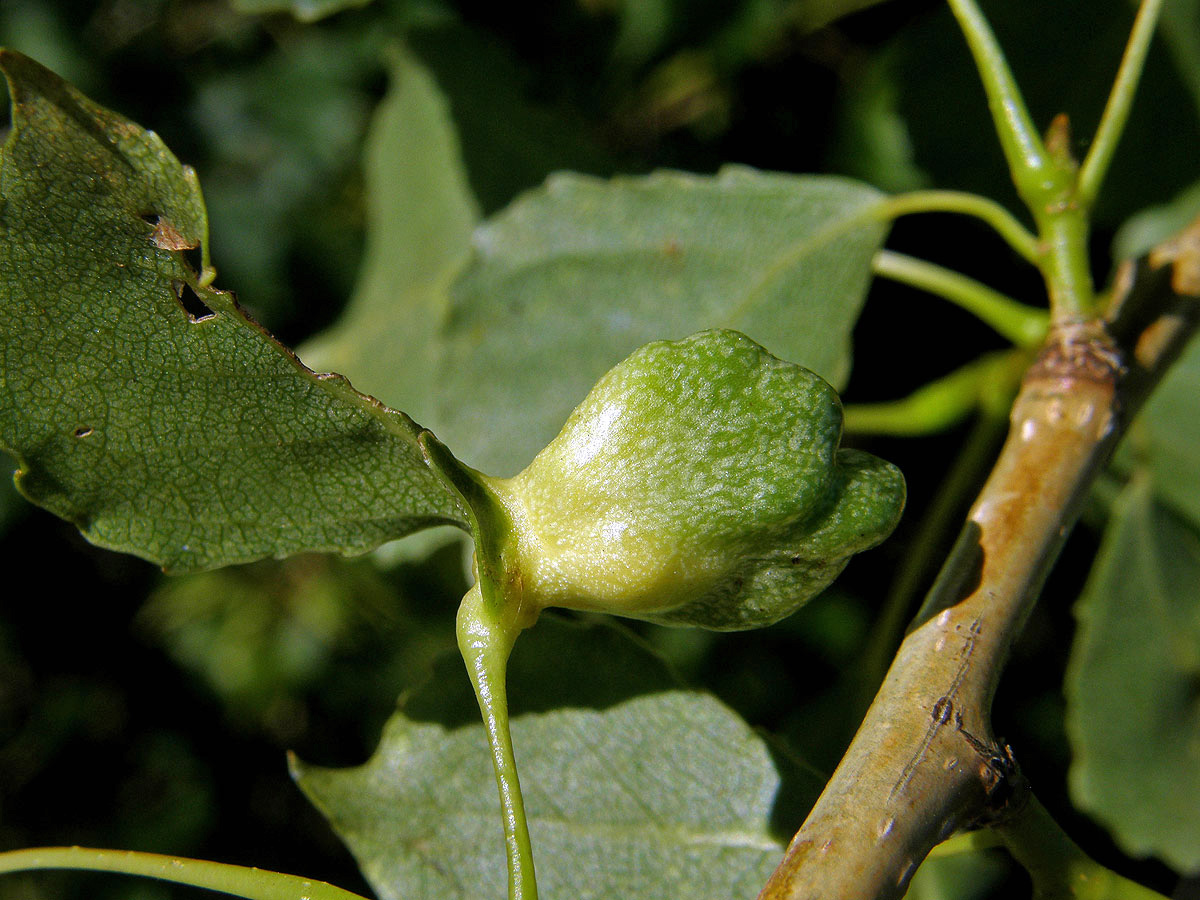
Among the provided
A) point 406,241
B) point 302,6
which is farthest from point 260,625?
point 302,6

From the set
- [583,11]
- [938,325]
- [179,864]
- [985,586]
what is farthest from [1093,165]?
[583,11]

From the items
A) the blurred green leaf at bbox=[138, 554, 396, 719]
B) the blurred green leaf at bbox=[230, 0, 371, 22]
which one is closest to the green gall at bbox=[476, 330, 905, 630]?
the blurred green leaf at bbox=[230, 0, 371, 22]

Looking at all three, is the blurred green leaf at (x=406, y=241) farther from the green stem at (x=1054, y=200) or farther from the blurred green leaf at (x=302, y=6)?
the green stem at (x=1054, y=200)

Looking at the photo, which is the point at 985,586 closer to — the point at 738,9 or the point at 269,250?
the point at 738,9

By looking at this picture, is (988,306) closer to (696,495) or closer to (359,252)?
(696,495)

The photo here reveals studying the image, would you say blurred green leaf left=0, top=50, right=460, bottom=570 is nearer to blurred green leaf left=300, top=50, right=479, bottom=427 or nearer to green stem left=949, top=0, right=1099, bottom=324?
green stem left=949, top=0, right=1099, bottom=324

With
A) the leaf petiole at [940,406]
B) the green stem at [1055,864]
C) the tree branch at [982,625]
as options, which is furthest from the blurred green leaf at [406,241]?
the green stem at [1055,864]
